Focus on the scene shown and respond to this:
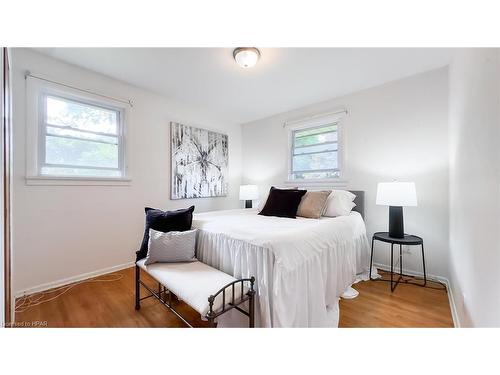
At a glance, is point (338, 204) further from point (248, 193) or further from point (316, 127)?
point (248, 193)

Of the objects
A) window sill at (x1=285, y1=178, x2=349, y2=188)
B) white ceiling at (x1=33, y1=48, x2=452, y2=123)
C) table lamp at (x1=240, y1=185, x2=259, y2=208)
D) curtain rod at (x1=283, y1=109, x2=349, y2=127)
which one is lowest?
table lamp at (x1=240, y1=185, x2=259, y2=208)

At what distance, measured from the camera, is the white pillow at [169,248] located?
1.60 m

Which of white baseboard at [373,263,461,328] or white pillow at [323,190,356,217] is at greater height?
white pillow at [323,190,356,217]

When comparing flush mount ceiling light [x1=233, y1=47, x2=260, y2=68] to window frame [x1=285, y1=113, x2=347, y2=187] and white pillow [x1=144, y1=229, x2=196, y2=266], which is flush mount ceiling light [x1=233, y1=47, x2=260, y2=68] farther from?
white pillow [x1=144, y1=229, x2=196, y2=266]

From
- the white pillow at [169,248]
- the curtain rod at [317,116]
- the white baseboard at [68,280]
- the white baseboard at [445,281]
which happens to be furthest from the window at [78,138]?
the white baseboard at [445,281]

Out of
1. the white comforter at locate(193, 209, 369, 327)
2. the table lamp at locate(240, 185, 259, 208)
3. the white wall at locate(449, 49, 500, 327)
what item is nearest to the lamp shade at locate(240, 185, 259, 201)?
the table lamp at locate(240, 185, 259, 208)

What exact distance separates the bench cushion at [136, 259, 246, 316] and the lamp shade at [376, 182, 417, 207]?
178 cm

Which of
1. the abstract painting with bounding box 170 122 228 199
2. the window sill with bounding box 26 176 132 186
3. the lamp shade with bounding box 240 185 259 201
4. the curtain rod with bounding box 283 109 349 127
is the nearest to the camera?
the window sill with bounding box 26 176 132 186

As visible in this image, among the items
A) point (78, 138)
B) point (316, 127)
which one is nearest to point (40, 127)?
point (78, 138)

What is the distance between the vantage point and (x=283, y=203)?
2.49 meters

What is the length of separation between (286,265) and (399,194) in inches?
61.8

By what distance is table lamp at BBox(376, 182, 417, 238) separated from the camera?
2.05m
